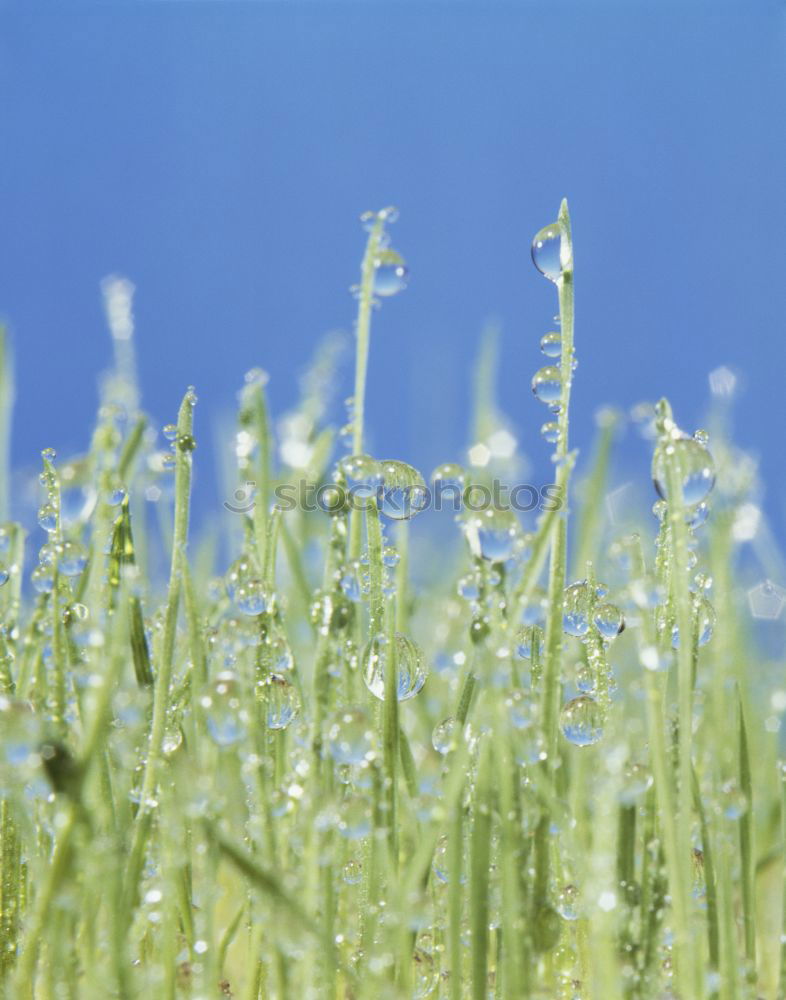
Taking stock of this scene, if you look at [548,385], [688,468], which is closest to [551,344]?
[548,385]

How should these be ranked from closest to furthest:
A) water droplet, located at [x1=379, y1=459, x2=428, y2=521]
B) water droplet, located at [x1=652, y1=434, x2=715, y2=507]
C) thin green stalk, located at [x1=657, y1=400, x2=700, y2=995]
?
thin green stalk, located at [x1=657, y1=400, x2=700, y2=995], water droplet, located at [x1=652, y1=434, x2=715, y2=507], water droplet, located at [x1=379, y1=459, x2=428, y2=521]

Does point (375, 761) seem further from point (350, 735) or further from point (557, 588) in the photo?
point (557, 588)

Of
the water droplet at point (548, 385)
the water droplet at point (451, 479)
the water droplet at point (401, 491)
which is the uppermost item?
the water droplet at point (548, 385)

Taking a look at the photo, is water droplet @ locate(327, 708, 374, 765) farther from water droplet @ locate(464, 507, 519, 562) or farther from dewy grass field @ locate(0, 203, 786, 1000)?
water droplet @ locate(464, 507, 519, 562)

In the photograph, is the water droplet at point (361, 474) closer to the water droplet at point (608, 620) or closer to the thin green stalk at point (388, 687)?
the thin green stalk at point (388, 687)

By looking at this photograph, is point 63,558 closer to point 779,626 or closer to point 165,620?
point 165,620

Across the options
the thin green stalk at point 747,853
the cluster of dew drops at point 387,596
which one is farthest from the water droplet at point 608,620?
the thin green stalk at point 747,853

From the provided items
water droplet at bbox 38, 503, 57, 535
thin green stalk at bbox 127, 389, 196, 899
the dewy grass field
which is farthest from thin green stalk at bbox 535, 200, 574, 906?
water droplet at bbox 38, 503, 57, 535
